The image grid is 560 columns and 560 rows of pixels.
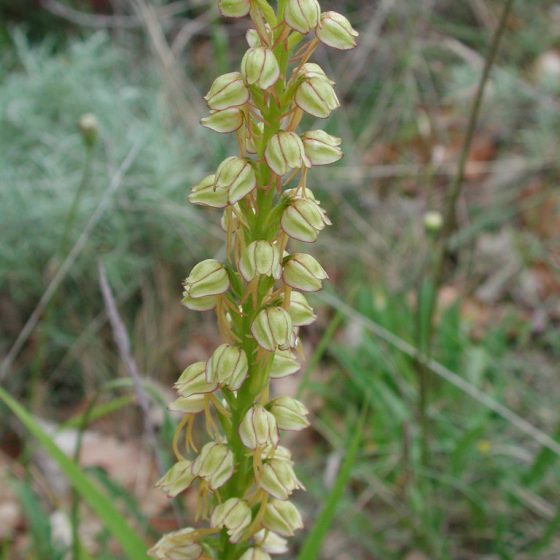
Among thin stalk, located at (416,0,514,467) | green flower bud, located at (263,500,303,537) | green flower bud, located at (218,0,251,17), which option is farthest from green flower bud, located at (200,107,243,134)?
thin stalk, located at (416,0,514,467)

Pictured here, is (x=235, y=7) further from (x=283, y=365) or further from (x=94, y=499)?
(x=94, y=499)

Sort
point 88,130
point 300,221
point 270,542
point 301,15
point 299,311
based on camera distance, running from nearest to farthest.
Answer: point 301,15 → point 300,221 → point 299,311 → point 270,542 → point 88,130

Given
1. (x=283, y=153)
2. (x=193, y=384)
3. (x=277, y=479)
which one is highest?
(x=283, y=153)

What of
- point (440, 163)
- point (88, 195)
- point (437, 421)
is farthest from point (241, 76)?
point (440, 163)

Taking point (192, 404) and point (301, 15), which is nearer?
point (301, 15)

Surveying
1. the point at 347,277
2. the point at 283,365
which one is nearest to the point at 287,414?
the point at 283,365

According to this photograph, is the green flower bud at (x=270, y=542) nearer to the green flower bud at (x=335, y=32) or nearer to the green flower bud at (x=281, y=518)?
the green flower bud at (x=281, y=518)

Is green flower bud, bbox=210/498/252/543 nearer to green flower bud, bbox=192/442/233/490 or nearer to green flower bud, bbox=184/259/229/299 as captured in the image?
green flower bud, bbox=192/442/233/490

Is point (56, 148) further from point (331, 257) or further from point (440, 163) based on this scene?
point (440, 163)
